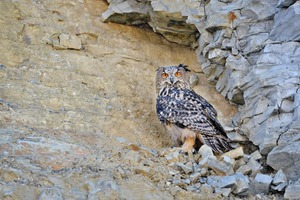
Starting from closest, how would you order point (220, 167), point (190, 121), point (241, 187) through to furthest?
point (241, 187) → point (220, 167) → point (190, 121)

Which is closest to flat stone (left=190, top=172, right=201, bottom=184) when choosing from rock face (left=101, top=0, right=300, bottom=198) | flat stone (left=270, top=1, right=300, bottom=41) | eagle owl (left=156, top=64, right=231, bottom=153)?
rock face (left=101, top=0, right=300, bottom=198)

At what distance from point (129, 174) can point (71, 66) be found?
8.78ft

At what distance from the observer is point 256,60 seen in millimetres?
5887

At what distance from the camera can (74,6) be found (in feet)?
23.9

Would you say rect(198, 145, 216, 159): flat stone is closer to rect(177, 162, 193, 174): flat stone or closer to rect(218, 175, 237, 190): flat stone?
rect(177, 162, 193, 174): flat stone

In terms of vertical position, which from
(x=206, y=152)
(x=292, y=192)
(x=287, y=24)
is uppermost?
(x=287, y=24)

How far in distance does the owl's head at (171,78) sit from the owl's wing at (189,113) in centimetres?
23

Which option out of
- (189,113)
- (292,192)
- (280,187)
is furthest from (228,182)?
(189,113)

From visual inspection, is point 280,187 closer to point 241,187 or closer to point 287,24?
point 241,187

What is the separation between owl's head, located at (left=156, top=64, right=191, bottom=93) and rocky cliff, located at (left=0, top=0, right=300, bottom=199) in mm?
507

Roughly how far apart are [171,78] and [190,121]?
774 millimetres

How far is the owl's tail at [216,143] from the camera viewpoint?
544 centimetres

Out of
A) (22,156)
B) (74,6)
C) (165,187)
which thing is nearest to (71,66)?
(74,6)

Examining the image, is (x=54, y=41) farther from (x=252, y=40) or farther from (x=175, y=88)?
(x=252, y=40)
